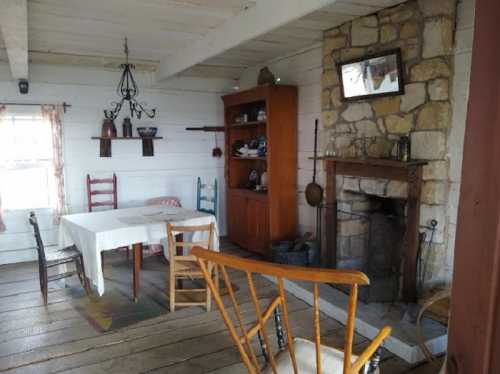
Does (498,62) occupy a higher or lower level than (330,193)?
higher

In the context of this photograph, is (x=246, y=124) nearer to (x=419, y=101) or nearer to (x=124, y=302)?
(x=419, y=101)

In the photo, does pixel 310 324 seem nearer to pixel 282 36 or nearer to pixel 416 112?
pixel 416 112

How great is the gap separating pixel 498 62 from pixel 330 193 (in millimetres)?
3007

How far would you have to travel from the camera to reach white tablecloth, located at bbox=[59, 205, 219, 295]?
9.74ft

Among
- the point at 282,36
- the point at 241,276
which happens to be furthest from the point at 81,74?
the point at 241,276

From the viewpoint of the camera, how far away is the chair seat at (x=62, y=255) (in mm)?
3256

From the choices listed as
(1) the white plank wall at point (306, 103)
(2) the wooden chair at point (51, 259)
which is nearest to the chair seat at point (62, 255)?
(2) the wooden chair at point (51, 259)

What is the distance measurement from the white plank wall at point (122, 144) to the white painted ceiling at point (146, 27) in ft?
1.03

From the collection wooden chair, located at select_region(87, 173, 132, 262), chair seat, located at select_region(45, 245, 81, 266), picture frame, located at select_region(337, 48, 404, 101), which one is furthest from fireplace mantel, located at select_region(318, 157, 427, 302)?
wooden chair, located at select_region(87, 173, 132, 262)

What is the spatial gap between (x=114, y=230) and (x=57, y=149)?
1.94 meters

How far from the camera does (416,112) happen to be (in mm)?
2789

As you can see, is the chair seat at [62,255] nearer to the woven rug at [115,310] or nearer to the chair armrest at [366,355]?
the woven rug at [115,310]

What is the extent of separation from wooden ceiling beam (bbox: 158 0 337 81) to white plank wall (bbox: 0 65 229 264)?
3.69ft

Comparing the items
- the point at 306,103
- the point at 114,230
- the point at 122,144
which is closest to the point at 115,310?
the point at 114,230
